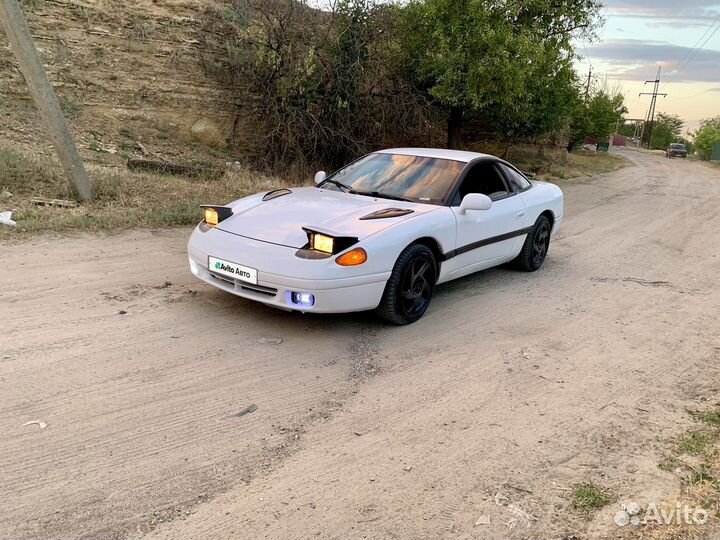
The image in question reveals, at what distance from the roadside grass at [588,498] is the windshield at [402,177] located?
3026 millimetres

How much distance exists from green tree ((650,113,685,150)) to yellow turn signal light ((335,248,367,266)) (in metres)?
110

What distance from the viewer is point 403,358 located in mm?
4297

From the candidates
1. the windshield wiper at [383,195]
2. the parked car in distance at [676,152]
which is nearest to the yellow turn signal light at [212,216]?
the windshield wiper at [383,195]

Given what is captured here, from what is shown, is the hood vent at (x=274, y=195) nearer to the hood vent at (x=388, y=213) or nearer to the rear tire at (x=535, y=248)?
the hood vent at (x=388, y=213)

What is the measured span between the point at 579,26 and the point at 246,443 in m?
15.4

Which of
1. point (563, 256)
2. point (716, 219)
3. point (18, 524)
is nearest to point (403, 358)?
point (18, 524)

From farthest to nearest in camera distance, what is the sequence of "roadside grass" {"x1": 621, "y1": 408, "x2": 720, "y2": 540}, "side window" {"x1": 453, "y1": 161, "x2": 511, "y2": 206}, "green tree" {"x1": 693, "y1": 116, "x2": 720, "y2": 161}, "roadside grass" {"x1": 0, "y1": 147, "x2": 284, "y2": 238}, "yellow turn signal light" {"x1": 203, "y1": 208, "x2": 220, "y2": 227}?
"green tree" {"x1": 693, "y1": 116, "x2": 720, "y2": 161} → "roadside grass" {"x1": 0, "y1": 147, "x2": 284, "y2": 238} → "side window" {"x1": 453, "y1": 161, "x2": 511, "y2": 206} → "yellow turn signal light" {"x1": 203, "y1": 208, "x2": 220, "y2": 227} → "roadside grass" {"x1": 621, "y1": 408, "x2": 720, "y2": 540}

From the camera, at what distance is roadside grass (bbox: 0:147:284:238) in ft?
23.5

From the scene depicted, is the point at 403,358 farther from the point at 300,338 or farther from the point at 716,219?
the point at 716,219

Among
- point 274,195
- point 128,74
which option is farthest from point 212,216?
point 128,74

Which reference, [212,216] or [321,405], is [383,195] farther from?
[321,405]

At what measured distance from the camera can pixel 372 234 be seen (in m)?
4.52

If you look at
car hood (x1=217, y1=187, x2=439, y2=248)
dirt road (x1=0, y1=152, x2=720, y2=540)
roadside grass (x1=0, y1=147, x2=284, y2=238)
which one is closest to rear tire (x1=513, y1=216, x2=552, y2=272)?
dirt road (x1=0, y1=152, x2=720, y2=540)

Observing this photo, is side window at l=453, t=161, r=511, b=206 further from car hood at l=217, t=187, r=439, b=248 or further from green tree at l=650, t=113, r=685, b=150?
green tree at l=650, t=113, r=685, b=150
